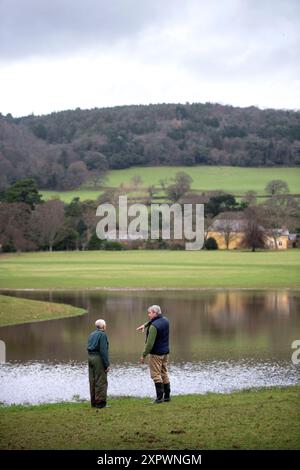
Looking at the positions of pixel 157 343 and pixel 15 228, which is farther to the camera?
pixel 15 228

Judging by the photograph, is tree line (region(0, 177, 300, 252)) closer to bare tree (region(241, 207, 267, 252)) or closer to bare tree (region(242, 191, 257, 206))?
bare tree (region(241, 207, 267, 252))

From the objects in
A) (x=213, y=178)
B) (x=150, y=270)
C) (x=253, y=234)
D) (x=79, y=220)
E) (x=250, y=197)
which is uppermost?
(x=213, y=178)

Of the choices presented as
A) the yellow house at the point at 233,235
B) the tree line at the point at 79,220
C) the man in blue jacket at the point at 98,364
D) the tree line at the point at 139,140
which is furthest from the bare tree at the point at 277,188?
the man in blue jacket at the point at 98,364

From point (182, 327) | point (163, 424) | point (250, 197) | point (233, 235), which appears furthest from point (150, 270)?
point (250, 197)

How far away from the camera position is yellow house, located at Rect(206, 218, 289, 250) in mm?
98125

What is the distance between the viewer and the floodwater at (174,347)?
797 inches

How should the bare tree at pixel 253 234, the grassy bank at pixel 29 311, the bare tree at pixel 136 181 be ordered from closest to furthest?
the grassy bank at pixel 29 311
the bare tree at pixel 253 234
the bare tree at pixel 136 181

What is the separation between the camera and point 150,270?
6550 cm

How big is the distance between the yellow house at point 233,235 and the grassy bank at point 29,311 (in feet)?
194

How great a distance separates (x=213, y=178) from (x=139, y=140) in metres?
21.9

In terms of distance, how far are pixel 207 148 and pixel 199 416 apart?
145257 millimetres

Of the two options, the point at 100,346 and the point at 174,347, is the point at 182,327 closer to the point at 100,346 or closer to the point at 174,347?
the point at 174,347

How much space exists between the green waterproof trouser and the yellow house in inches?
3259

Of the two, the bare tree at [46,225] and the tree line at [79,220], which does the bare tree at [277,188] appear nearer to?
the tree line at [79,220]
